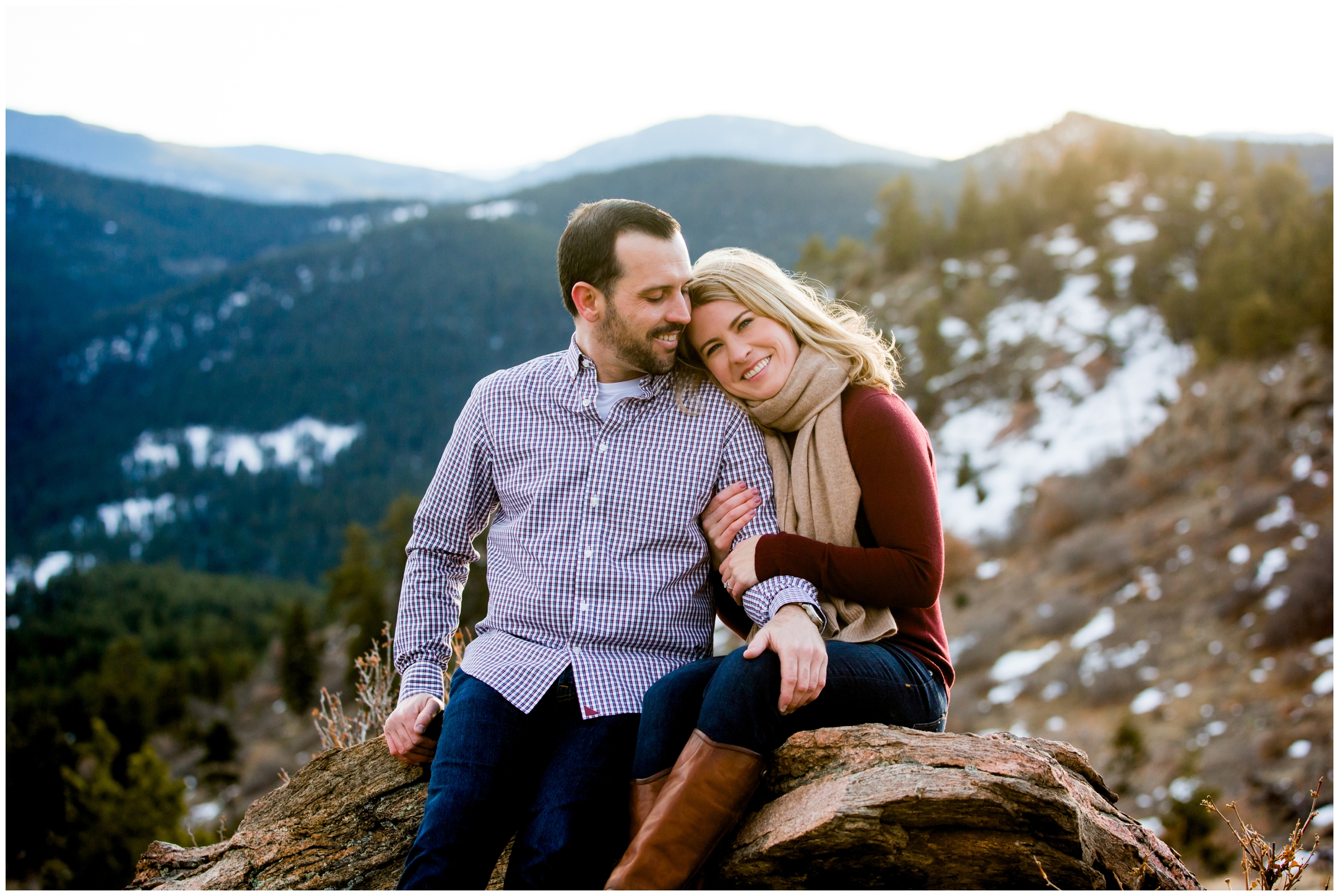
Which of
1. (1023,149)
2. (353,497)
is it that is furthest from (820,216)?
(353,497)

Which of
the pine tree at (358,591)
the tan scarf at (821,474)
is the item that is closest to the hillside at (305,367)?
the pine tree at (358,591)

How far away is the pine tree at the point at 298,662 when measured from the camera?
121ft

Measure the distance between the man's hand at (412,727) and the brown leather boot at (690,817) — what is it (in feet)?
2.75

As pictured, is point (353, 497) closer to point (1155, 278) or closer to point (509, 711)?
point (1155, 278)

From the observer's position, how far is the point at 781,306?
3.00 m

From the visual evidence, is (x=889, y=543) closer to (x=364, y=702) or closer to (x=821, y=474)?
(x=821, y=474)

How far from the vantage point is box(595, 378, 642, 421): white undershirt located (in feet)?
10.0

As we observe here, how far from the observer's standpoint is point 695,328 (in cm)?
305

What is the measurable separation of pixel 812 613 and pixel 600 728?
2.27ft

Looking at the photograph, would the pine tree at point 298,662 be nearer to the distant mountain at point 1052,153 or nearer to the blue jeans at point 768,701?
the blue jeans at point 768,701

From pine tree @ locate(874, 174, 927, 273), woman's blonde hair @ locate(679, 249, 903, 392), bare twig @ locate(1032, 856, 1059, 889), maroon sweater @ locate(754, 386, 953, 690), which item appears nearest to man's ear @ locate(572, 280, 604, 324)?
woman's blonde hair @ locate(679, 249, 903, 392)

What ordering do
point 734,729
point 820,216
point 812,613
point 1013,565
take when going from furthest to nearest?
point 820,216
point 1013,565
point 812,613
point 734,729

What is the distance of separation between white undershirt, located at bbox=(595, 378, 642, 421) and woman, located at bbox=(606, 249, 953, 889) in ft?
0.70

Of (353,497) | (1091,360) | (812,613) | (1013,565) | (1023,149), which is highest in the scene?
(1023,149)
